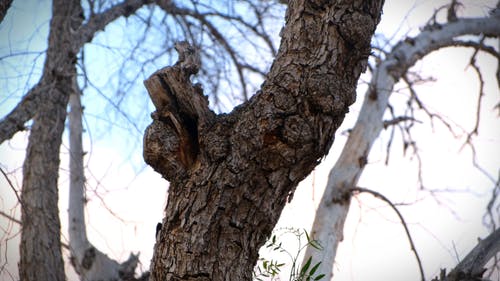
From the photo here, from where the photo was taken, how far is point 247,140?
1586 millimetres

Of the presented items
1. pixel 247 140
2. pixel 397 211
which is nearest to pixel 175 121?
pixel 247 140

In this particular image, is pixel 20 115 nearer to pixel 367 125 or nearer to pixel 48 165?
pixel 48 165

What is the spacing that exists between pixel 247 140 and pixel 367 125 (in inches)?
87.5

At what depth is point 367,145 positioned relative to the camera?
3596mm

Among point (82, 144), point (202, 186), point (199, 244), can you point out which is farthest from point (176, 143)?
point (82, 144)

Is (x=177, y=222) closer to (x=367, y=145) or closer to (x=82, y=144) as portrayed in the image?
(x=367, y=145)

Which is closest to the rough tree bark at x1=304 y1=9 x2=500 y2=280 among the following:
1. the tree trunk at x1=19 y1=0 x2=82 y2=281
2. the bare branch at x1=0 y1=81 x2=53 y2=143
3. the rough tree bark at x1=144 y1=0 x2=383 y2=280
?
the tree trunk at x1=19 y1=0 x2=82 y2=281

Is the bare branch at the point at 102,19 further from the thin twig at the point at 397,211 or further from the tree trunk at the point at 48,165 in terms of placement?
the thin twig at the point at 397,211

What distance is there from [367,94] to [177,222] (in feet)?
8.06

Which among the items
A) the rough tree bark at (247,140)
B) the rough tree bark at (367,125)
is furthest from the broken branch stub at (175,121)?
the rough tree bark at (367,125)

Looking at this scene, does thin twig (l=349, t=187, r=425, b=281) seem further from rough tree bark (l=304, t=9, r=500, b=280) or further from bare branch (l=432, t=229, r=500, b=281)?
bare branch (l=432, t=229, r=500, b=281)

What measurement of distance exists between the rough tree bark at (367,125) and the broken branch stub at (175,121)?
172cm

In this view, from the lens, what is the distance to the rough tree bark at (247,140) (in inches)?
61.4

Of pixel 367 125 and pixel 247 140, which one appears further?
pixel 367 125
